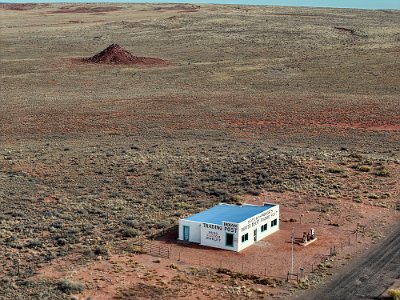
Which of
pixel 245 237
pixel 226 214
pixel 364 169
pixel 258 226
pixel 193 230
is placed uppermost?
pixel 226 214

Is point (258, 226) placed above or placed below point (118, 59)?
below

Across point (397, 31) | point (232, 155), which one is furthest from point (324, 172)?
point (397, 31)

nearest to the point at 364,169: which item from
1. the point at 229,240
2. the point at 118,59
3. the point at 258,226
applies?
the point at 258,226

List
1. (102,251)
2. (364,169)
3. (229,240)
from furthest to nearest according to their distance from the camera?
1. (364,169)
2. (229,240)
3. (102,251)

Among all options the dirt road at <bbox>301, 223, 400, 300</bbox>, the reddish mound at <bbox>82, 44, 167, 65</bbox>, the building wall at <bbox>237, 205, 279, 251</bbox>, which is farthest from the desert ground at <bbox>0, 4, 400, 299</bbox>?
the dirt road at <bbox>301, 223, 400, 300</bbox>

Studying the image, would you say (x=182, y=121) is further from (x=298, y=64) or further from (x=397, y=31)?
(x=397, y=31)

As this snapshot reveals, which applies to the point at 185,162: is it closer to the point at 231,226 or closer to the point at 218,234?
the point at 218,234

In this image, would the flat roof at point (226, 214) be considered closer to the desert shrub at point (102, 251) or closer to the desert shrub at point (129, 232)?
the desert shrub at point (129, 232)
